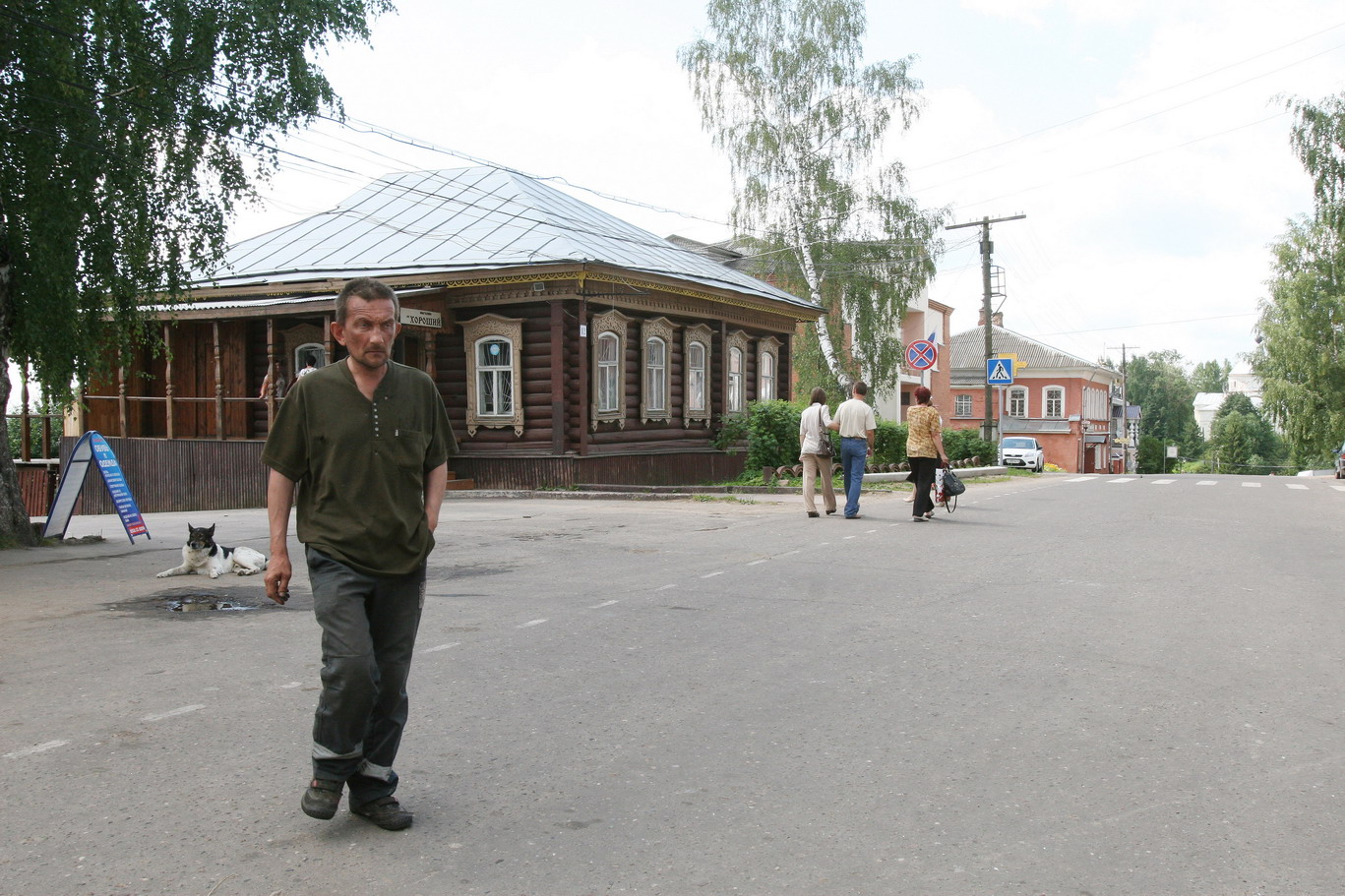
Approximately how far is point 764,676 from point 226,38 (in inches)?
390

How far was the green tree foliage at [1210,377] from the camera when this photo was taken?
6634 inches

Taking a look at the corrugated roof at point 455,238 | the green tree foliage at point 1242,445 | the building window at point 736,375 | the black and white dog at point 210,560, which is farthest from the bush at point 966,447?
the green tree foliage at point 1242,445

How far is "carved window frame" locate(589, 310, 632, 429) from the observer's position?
22.4 metres

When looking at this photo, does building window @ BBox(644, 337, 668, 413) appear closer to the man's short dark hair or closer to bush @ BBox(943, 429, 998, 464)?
bush @ BBox(943, 429, 998, 464)

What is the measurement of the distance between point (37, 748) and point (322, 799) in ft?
5.82

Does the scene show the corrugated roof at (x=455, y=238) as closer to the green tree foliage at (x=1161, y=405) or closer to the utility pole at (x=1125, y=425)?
the utility pole at (x=1125, y=425)

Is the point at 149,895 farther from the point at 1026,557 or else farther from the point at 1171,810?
the point at 1026,557

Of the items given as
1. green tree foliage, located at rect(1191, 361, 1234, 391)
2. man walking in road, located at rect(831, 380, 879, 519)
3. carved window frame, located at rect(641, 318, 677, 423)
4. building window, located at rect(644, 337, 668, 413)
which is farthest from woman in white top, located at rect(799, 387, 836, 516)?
green tree foliage, located at rect(1191, 361, 1234, 391)

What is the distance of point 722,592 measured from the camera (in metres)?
8.85

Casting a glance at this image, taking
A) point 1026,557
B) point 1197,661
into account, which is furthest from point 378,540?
point 1026,557

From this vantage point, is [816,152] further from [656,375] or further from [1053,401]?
[1053,401]

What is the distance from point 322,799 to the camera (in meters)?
3.73

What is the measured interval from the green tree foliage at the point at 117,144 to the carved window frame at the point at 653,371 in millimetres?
11623

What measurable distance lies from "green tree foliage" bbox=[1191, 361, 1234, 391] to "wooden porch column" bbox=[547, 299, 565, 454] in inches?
6511
